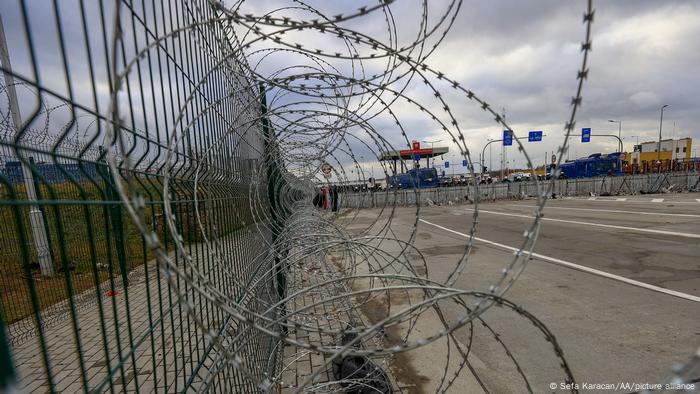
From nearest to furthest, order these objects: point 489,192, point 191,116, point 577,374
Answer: point 191,116 → point 577,374 → point 489,192

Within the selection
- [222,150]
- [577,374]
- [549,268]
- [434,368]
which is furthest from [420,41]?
[549,268]

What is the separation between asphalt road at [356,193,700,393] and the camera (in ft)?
12.4

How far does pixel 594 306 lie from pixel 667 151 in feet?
199

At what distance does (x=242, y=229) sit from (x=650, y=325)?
5.40 meters

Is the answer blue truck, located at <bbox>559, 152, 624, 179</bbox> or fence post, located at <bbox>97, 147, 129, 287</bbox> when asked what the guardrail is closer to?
blue truck, located at <bbox>559, 152, 624, 179</bbox>

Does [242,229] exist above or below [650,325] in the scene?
above

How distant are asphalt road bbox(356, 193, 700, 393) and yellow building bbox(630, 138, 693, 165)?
159ft

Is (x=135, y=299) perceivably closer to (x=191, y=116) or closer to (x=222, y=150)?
(x=222, y=150)

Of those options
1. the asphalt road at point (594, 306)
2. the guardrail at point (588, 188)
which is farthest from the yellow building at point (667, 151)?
the asphalt road at point (594, 306)

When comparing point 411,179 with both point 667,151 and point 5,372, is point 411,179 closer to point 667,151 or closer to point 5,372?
point 5,372

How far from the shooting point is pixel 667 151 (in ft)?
163

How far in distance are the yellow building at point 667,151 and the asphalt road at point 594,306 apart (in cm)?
4856

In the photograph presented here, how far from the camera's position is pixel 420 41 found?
2.10m

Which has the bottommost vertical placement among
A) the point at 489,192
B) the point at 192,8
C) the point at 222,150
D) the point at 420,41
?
the point at 489,192
